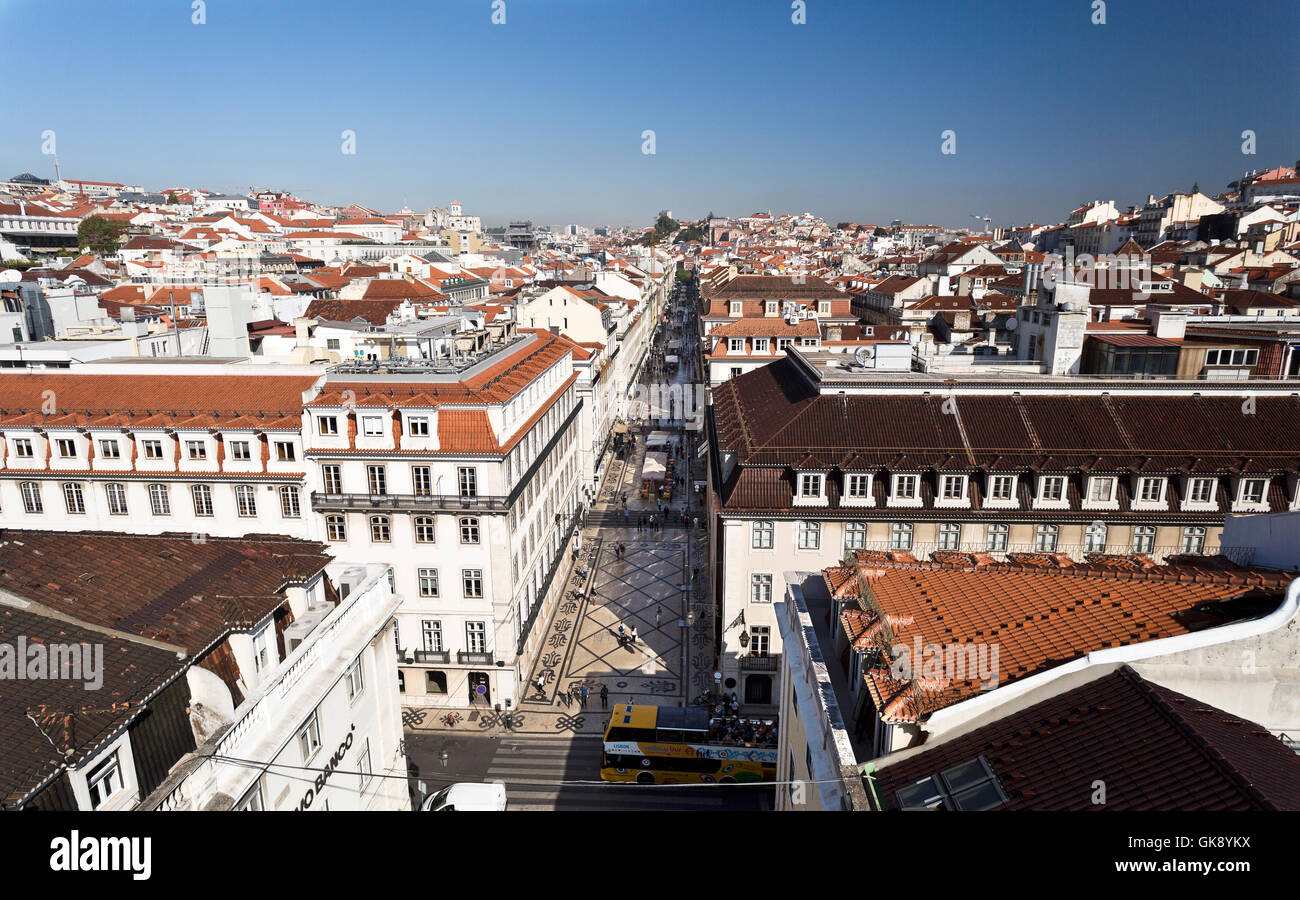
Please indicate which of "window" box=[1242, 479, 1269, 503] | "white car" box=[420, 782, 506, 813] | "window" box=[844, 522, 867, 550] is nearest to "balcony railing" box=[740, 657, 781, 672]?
"window" box=[844, 522, 867, 550]

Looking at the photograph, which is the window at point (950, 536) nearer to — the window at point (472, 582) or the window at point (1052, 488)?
the window at point (1052, 488)

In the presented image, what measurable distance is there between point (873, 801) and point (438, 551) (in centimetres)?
2467

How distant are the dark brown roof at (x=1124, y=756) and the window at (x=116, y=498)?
32757 mm

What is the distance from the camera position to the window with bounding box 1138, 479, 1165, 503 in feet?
97.1

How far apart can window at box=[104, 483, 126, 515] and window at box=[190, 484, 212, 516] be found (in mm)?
2934

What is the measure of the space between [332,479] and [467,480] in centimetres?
570

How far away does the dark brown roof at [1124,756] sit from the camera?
8.52m

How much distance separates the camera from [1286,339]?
124 ft

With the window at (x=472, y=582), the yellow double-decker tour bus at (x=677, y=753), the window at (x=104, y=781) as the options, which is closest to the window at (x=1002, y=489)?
the yellow double-decker tour bus at (x=677, y=753)

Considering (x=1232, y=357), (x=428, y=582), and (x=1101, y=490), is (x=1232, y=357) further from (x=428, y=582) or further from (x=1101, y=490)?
(x=428, y=582)

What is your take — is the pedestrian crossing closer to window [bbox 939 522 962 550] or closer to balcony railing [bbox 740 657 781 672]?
balcony railing [bbox 740 657 781 672]
